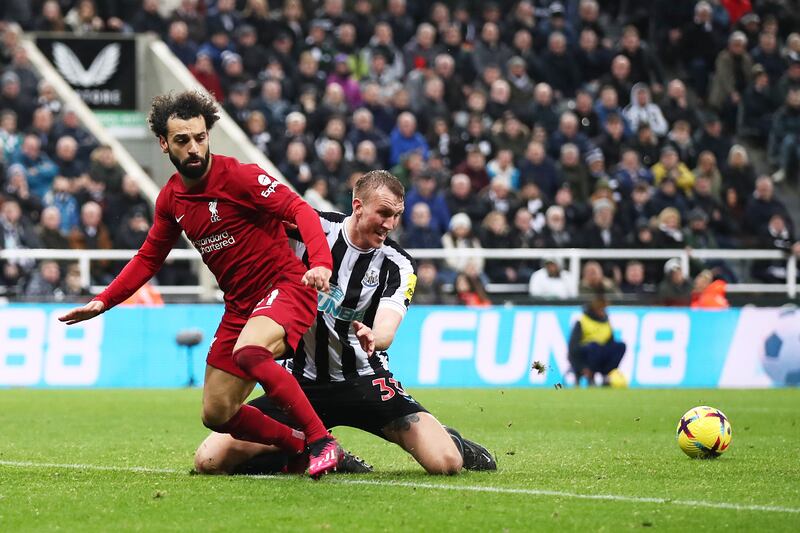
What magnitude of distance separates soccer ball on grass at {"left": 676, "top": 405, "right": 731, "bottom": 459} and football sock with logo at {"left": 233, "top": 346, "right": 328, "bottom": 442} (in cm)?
261

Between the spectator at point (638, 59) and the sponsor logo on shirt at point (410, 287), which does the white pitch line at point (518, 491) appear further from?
the spectator at point (638, 59)

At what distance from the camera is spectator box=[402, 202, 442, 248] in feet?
62.7

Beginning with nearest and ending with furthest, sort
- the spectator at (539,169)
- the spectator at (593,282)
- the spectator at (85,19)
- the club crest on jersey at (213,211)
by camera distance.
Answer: the club crest on jersey at (213,211) → the spectator at (593,282) → the spectator at (539,169) → the spectator at (85,19)

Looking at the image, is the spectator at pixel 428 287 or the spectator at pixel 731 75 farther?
the spectator at pixel 731 75

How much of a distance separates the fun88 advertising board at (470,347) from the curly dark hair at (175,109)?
9201 millimetres

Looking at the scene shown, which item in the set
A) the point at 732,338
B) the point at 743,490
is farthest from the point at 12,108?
the point at 743,490

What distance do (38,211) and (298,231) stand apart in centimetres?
1153

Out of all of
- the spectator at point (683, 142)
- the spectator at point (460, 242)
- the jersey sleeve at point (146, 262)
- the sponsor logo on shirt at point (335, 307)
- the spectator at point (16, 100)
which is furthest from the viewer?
Answer: the spectator at point (683, 142)

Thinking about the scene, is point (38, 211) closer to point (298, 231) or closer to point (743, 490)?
point (298, 231)

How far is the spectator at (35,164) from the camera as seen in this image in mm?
18672

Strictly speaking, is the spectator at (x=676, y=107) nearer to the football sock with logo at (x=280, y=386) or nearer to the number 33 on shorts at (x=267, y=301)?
the number 33 on shorts at (x=267, y=301)

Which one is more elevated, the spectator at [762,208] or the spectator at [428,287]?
the spectator at [762,208]

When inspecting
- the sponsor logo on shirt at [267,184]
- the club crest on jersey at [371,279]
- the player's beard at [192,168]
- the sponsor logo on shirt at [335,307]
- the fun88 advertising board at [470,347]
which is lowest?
the fun88 advertising board at [470,347]

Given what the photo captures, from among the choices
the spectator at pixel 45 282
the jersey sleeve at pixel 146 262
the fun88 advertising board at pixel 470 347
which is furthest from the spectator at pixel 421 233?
the jersey sleeve at pixel 146 262
